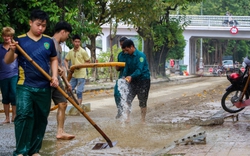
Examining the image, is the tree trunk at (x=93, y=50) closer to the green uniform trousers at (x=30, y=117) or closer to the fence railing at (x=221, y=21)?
the fence railing at (x=221, y=21)

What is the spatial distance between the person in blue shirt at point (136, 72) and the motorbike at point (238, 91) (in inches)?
81.1

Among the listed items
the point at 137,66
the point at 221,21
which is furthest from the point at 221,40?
the point at 137,66

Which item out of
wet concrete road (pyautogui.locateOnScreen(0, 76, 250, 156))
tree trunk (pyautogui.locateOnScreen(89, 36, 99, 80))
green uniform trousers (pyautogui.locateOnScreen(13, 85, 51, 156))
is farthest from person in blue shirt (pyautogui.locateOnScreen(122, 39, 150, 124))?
tree trunk (pyautogui.locateOnScreen(89, 36, 99, 80))

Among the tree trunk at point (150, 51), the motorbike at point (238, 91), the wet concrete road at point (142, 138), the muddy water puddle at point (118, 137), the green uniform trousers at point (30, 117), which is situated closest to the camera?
the green uniform trousers at point (30, 117)

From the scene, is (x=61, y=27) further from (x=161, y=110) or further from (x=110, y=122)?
(x=161, y=110)

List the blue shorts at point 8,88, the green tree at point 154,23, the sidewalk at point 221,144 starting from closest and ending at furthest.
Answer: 1. the sidewalk at point 221,144
2. the blue shorts at point 8,88
3. the green tree at point 154,23

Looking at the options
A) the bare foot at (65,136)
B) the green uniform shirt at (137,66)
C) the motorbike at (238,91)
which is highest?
the green uniform shirt at (137,66)

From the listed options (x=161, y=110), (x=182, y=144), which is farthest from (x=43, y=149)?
(x=161, y=110)

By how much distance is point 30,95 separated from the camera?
6.36 m

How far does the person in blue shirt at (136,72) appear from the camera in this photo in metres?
10.4

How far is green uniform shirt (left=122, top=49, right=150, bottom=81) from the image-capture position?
10453 mm

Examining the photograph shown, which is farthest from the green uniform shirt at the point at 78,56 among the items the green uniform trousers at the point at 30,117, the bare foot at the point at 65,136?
the green uniform trousers at the point at 30,117

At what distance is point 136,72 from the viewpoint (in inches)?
→ 409

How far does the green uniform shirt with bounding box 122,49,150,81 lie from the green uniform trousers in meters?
3.98
